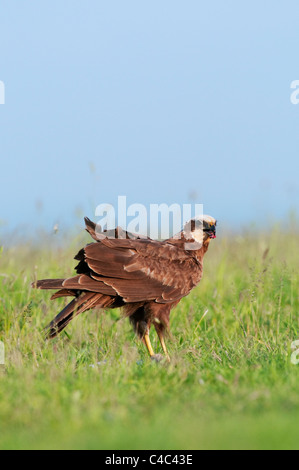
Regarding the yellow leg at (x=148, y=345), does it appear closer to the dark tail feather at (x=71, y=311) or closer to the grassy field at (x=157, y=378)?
the grassy field at (x=157, y=378)

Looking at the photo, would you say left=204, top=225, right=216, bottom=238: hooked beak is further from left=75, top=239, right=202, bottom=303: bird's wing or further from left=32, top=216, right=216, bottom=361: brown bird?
left=75, top=239, right=202, bottom=303: bird's wing

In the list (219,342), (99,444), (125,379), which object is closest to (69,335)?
(219,342)

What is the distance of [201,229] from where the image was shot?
308 inches

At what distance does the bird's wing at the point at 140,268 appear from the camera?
6.89m

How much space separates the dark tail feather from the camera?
272 inches

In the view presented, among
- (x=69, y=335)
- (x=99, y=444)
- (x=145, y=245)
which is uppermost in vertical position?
(x=145, y=245)

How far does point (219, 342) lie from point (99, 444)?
325 centimetres

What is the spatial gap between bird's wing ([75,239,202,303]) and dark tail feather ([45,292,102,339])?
22cm

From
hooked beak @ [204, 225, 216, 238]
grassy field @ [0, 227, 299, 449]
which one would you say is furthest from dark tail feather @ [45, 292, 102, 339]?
hooked beak @ [204, 225, 216, 238]

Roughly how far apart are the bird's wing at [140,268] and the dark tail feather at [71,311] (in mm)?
217
